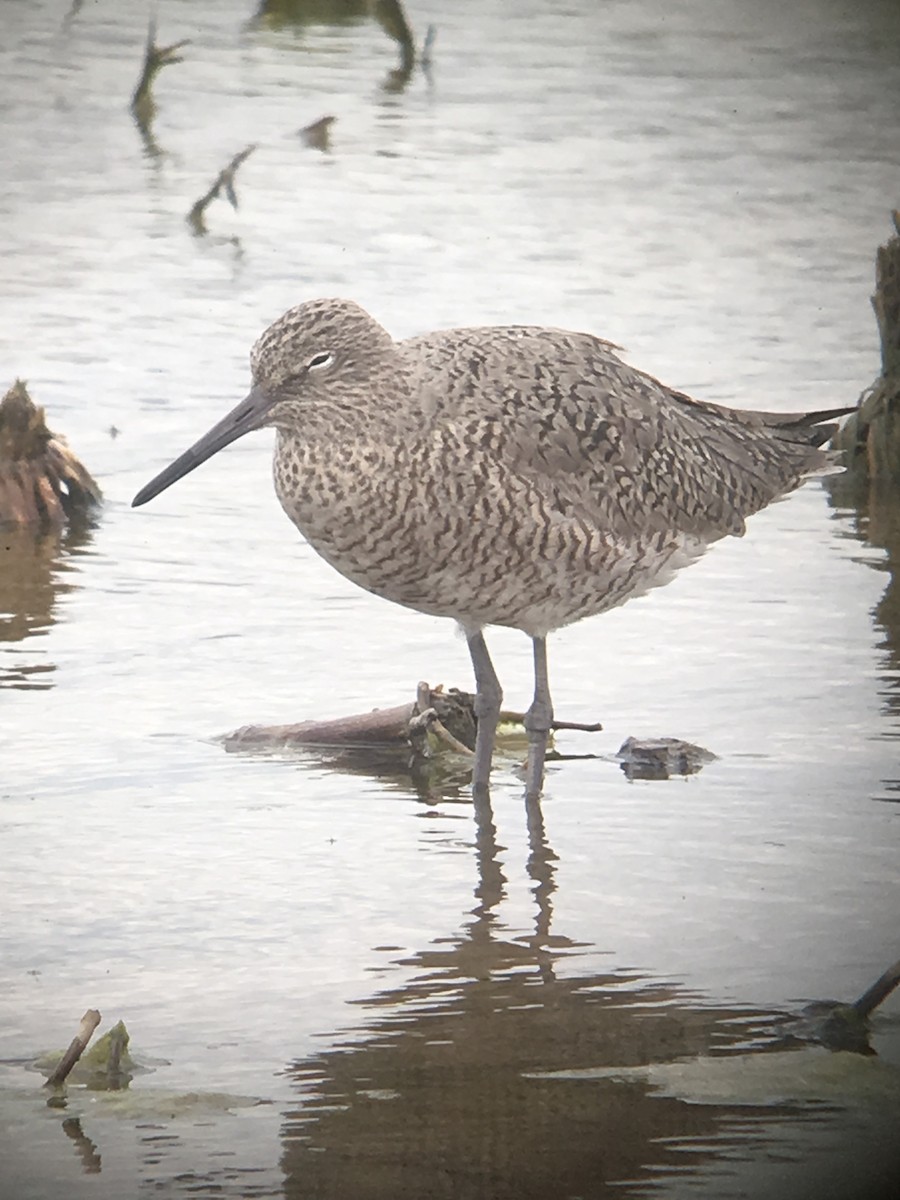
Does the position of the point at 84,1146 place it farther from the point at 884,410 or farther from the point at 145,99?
the point at 145,99

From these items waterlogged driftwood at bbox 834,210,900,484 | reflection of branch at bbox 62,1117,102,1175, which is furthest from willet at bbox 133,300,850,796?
waterlogged driftwood at bbox 834,210,900,484

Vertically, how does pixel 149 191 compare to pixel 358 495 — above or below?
below

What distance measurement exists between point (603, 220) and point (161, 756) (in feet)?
26.1

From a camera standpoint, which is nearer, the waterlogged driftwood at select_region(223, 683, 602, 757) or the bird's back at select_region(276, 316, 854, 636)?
the bird's back at select_region(276, 316, 854, 636)

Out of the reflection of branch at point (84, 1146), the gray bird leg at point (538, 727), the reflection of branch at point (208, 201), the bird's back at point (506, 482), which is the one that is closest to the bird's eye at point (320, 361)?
the bird's back at point (506, 482)

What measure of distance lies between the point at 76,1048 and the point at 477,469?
7.33 ft

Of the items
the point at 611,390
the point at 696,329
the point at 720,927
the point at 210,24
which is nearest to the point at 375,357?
the point at 611,390

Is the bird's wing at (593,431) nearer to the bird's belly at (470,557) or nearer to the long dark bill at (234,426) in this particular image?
the bird's belly at (470,557)

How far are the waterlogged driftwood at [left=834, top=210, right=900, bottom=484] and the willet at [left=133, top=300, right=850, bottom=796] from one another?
273cm

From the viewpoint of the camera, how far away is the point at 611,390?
21.2 ft

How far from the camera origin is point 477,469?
19.3ft

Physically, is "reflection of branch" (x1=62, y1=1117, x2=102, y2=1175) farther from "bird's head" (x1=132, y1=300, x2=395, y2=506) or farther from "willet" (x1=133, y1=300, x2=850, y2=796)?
"bird's head" (x1=132, y1=300, x2=395, y2=506)

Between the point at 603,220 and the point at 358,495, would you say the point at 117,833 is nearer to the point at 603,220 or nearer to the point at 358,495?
the point at 358,495

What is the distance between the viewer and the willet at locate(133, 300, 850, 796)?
5812 mm
